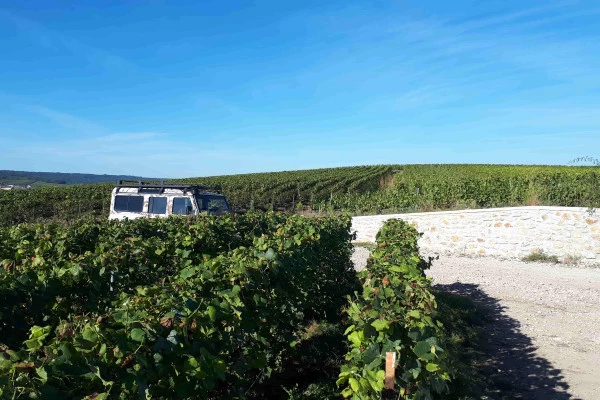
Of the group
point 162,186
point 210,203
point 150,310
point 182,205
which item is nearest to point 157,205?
point 162,186

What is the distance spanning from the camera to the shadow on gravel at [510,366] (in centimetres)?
502

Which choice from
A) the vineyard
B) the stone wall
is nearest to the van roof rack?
the vineyard

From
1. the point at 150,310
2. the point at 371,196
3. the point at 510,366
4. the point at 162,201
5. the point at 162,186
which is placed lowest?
the point at 510,366

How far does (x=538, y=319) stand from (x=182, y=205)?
A: 25.9 feet

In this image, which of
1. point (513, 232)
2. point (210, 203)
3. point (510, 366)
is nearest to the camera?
point (510, 366)

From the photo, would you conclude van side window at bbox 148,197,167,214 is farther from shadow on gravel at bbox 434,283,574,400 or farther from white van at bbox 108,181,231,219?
shadow on gravel at bbox 434,283,574,400

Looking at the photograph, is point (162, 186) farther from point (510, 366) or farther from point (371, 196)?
point (371, 196)

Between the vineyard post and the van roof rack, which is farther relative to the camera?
the van roof rack

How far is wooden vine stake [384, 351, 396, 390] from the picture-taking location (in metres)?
2.21

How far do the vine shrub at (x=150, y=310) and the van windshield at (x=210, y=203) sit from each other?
161 inches

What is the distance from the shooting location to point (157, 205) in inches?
437

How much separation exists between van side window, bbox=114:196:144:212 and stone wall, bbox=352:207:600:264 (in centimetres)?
756

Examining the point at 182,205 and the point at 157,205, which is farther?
the point at 157,205

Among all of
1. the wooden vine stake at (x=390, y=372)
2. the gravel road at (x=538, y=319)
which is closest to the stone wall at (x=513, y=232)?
the gravel road at (x=538, y=319)
